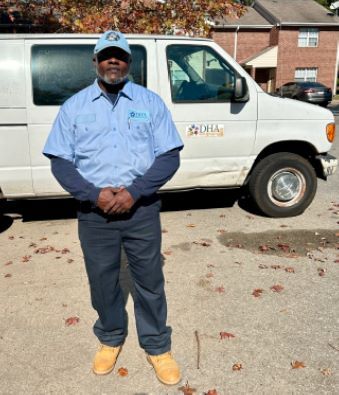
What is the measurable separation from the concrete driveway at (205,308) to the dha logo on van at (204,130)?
1160mm

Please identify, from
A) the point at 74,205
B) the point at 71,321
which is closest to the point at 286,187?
the point at 74,205

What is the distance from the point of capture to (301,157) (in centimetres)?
590

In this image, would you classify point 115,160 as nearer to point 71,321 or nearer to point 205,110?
point 71,321

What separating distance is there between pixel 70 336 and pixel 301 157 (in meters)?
3.85

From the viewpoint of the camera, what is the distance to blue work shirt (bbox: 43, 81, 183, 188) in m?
2.51

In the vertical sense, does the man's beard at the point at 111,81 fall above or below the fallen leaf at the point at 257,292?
above

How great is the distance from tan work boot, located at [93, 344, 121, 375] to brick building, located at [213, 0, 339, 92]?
32711mm

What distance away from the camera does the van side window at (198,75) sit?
5.29m

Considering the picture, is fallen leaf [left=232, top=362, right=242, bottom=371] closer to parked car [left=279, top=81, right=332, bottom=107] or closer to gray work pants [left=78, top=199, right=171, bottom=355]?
gray work pants [left=78, top=199, right=171, bottom=355]

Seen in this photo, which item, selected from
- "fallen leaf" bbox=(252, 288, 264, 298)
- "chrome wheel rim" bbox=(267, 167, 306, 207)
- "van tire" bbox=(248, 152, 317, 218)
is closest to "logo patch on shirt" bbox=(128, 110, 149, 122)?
"fallen leaf" bbox=(252, 288, 264, 298)

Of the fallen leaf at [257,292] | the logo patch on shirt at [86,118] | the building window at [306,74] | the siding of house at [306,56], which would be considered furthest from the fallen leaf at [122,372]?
the building window at [306,74]

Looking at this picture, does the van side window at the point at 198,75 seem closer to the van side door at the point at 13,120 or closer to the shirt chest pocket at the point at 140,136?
the van side door at the point at 13,120

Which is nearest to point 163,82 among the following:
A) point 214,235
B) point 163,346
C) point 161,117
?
point 214,235

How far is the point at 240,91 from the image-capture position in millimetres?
5246
